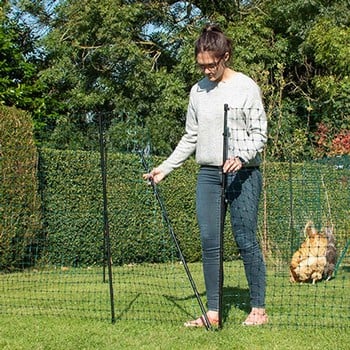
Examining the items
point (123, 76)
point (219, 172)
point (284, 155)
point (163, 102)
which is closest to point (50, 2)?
point (123, 76)

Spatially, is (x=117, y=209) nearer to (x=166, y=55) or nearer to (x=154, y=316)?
(x=154, y=316)

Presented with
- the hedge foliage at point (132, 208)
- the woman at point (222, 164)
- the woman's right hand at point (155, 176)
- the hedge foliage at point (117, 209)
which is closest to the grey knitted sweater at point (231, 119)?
the woman at point (222, 164)

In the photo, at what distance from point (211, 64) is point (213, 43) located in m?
0.11

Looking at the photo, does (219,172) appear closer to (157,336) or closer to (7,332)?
(157,336)

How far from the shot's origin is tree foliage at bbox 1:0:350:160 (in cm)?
1226

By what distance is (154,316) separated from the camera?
13.7 feet

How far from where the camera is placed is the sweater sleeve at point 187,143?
3.91 meters

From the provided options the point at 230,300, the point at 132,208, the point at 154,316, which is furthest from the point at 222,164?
the point at 132,208

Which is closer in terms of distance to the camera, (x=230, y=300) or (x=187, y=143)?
(x=187, y=143)

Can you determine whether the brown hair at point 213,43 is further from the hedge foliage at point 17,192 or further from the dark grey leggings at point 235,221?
the hedge foliage at point 17,192

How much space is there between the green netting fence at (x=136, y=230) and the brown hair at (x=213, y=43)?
2.10 metres

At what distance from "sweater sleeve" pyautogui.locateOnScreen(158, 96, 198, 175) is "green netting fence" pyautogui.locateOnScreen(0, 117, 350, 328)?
4.71 ft

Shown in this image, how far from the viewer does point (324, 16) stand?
1259 cm

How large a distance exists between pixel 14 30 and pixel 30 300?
31.2 feet
